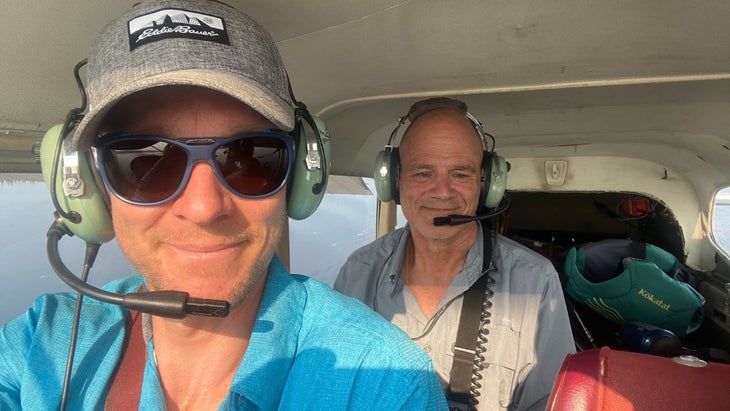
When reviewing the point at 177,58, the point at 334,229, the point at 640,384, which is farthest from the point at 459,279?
the point at 334,229

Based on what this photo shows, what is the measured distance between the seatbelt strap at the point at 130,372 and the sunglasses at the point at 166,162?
0.39 meters

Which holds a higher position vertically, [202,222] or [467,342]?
[202,222]

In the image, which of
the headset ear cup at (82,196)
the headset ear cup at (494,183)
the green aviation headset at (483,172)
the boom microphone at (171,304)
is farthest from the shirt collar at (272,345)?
the headset ear cup at (494,183)

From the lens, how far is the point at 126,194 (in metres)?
0.83

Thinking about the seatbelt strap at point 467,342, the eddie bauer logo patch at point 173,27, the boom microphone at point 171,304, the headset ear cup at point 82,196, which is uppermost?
the eddie bauer logo patch at point 173,27

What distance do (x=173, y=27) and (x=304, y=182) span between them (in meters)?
0.42

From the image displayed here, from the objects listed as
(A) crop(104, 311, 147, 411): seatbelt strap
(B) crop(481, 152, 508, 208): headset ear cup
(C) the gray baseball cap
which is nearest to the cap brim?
(C) the gray baseball cap

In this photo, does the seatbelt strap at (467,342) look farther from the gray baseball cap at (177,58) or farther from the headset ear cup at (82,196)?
the headset ear cup at (82,196)

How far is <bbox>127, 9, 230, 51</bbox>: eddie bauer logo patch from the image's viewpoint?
77 cm

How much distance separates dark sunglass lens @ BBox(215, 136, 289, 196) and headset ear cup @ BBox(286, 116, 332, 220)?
9 centimetres

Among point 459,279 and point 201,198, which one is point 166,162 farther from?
point 459,279

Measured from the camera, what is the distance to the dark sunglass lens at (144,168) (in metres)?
0.82

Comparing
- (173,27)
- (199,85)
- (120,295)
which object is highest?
(173,27)

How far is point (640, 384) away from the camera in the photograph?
2.54ft
